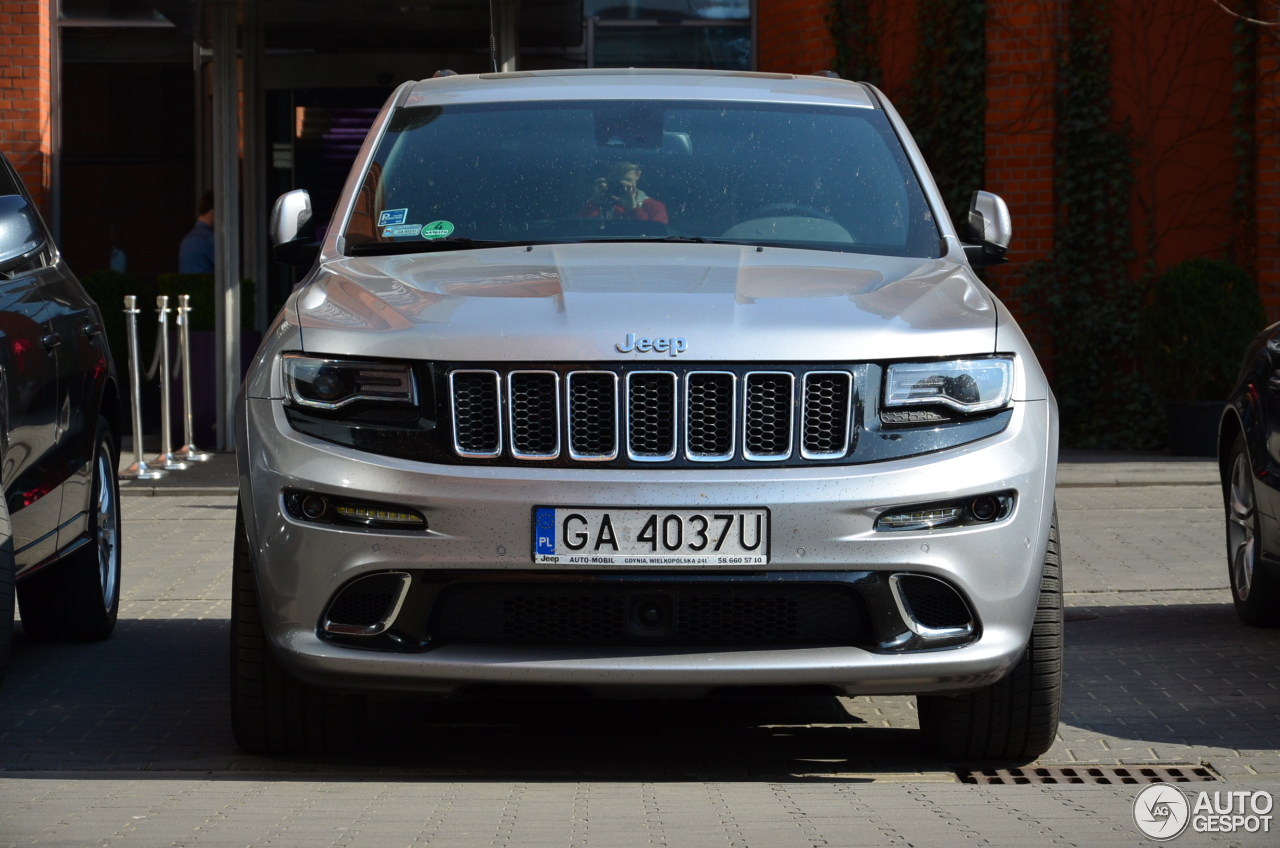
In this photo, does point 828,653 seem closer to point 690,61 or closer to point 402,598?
point 402,598

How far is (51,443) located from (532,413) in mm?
2267

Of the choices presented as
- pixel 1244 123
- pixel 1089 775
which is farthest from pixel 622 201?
pixel 1244 123

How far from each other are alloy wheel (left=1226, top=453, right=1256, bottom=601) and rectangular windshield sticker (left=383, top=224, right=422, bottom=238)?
3434 mm

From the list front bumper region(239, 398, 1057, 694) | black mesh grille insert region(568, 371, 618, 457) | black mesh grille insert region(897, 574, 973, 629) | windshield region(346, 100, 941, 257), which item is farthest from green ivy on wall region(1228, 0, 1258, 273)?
black mesh grille insert region(568, 371, 618, 457)

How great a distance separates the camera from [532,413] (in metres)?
4.06

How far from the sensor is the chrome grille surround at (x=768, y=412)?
4.04 metres

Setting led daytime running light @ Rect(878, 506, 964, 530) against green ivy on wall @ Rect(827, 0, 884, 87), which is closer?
led daytime running light @ Rect(878, 506, 964, 530)

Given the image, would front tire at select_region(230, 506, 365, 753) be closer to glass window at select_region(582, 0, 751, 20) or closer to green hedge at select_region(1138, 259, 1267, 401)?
green hedge at select_region(1138, 259, 1267, 401)

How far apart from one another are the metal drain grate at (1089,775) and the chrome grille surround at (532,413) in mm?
1454

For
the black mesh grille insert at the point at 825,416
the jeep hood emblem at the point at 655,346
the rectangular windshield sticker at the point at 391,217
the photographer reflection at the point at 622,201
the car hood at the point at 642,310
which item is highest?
the photographer reflection at the point at 622,201

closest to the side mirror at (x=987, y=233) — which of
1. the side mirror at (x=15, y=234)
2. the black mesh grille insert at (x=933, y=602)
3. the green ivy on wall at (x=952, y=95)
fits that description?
the black mesh grille insert at (x=933, y=602)

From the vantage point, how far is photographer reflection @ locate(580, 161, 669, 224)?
17.0ft

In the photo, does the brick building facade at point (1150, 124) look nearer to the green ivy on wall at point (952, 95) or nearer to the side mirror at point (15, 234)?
the green ivy on wall at point (952, 95)

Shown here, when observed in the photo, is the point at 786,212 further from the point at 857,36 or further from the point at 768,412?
the point at 857,36
